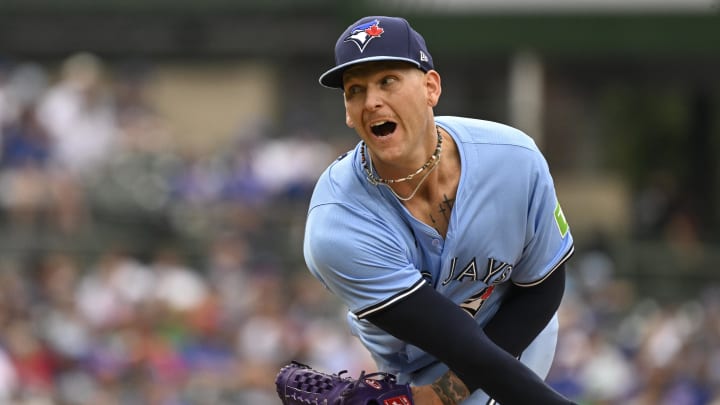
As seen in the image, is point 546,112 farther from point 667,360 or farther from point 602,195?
point 667,360

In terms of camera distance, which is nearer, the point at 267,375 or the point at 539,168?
→ the point at 539,168

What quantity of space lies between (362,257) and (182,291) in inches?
307

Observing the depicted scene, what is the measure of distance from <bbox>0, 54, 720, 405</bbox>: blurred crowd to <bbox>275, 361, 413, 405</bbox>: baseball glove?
221 inches

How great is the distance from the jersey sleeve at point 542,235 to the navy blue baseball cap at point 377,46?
555 mm

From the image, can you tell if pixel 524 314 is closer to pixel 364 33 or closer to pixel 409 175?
pixel 409 175

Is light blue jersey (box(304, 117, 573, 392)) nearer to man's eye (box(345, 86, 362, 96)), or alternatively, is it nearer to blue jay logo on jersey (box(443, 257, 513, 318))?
blue jay logo on jersey (box(443, 257, 513, 318))

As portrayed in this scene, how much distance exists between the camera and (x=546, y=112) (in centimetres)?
1611

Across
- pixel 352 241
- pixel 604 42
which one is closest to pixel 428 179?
pixel 352 241

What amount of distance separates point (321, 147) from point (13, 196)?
340 centimetres

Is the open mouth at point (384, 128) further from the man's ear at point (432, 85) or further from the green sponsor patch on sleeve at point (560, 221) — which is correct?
the green sponsor patch on sleeve at point (560, 221)

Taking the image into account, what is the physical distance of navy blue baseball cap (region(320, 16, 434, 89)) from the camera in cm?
391

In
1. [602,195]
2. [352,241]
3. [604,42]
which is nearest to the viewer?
[352,241]

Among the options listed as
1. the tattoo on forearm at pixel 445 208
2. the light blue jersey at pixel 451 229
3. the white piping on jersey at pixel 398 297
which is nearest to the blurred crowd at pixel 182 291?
the light blue jersey at pixel 451 229

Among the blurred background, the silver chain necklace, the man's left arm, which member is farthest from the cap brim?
the blurred background
